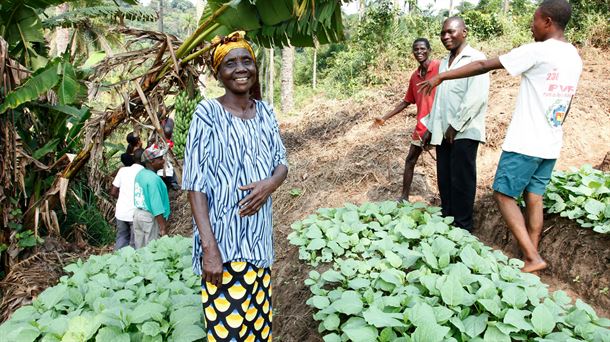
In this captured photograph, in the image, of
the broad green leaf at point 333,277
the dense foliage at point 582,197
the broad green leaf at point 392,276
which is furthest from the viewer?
the dense foliage at point 582,197

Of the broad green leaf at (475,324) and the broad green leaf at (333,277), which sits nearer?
the broad green leaf at (475,324)

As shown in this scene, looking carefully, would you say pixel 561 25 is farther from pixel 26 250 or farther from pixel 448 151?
pixel 26 250

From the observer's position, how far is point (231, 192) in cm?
226

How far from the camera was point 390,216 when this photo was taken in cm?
424

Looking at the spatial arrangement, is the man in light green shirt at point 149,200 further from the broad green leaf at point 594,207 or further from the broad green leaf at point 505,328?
the broad green leaf at point 594,207

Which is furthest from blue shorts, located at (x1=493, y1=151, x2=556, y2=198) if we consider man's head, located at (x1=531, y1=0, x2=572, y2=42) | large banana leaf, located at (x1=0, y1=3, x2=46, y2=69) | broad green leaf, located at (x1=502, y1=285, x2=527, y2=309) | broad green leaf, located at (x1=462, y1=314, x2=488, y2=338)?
large banana leaf, located at (x1=0, y1=3, x2=46, y2=69)

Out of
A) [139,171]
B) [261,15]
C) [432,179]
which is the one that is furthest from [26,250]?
[432,179]

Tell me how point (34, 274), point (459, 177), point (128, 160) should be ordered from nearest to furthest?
point (459, 177), point (34, 274), point (128, 160)

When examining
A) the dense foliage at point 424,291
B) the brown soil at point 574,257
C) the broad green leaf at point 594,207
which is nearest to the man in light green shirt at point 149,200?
the dense foliage at point 424,291

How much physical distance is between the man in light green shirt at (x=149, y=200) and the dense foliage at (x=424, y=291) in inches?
80.8

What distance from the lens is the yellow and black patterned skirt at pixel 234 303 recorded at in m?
2.29

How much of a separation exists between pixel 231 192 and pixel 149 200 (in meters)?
3.42

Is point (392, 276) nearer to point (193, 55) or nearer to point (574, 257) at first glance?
point (574, 257)

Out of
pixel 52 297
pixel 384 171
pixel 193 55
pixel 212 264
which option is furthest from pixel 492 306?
pixel 193 55
